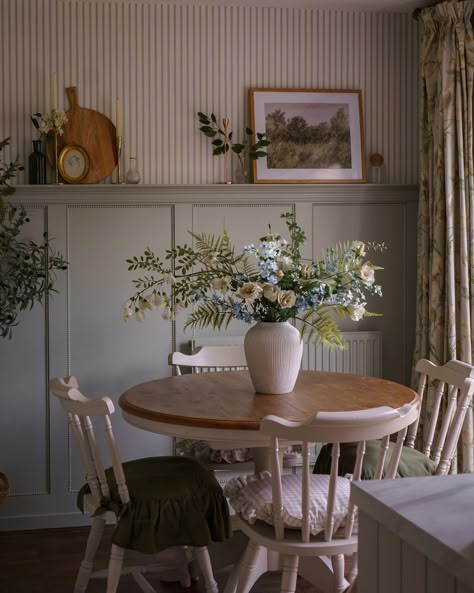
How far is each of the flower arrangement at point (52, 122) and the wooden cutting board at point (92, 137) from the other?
8cm

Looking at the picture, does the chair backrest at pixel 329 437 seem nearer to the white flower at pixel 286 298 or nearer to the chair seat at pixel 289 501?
the chair seat at pixel 289 501

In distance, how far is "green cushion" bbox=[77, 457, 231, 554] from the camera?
2.62 meters

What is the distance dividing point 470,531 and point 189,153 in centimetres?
348

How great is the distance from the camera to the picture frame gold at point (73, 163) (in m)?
4.16

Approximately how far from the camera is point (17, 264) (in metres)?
3.86

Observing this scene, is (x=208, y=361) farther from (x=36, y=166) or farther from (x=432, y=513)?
(x=432, y=513)

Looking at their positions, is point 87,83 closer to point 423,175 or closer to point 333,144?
point 333,144

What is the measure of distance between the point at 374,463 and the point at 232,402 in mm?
573

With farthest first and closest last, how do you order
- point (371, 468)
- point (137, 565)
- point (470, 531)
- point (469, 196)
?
point (469, 196)
point (137, 565)
point (371, 468)
point (470, 531)

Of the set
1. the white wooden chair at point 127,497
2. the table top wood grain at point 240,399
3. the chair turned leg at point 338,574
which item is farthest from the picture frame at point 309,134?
the chair turned leg at point 338,574

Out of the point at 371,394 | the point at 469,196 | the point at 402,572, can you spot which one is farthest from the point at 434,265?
the point at 402,572

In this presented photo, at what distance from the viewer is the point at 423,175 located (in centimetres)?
424

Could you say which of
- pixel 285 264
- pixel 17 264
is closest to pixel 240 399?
pixel 285 264

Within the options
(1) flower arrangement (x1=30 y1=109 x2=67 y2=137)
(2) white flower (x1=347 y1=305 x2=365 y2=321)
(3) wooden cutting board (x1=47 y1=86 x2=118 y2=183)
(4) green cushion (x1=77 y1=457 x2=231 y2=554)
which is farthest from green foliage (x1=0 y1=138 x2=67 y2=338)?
(2) white flower (x1=347 y1=305 x2=365 y2=321)
